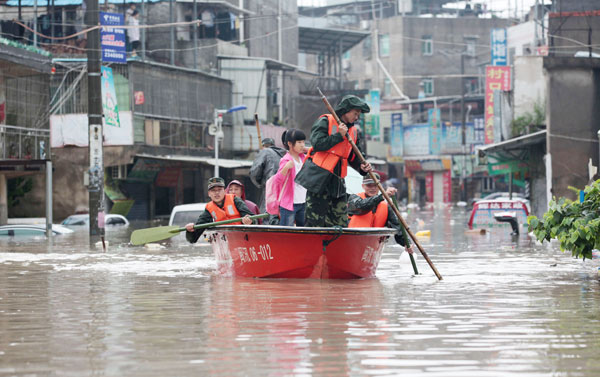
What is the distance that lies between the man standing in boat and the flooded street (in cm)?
84

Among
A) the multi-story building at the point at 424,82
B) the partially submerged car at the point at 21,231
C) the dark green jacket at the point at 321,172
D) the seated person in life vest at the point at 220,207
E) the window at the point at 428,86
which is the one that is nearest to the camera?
the dark green jacket at the point at 321,172

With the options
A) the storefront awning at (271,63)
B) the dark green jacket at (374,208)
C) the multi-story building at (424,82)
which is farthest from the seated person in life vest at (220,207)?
the multi-story building at (424,82)

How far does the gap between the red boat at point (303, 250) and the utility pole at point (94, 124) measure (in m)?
12.6

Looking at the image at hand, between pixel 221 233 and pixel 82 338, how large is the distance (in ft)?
17.4

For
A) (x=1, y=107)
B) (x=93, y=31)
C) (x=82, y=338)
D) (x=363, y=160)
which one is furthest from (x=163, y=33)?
(x=82, y=338)

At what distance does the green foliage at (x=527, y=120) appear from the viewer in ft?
132

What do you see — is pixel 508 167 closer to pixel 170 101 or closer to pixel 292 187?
pixel 170 101

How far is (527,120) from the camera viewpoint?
134 ft

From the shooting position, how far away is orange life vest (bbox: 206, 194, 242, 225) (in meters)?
13.8

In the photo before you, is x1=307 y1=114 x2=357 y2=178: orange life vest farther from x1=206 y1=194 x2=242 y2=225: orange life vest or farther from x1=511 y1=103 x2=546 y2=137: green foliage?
x1=511 y1=103 x2=546 y2=137: green foliage

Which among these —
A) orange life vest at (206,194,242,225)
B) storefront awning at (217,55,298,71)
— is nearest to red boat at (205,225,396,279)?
orange life vest at (206,194,242,225)

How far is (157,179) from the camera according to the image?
45.8 metres

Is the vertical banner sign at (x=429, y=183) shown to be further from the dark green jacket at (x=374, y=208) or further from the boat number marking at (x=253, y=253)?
the boat number marking at (x=253, y=253)

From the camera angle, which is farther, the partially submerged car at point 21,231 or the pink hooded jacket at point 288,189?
the partially submerged car at point 21,231
